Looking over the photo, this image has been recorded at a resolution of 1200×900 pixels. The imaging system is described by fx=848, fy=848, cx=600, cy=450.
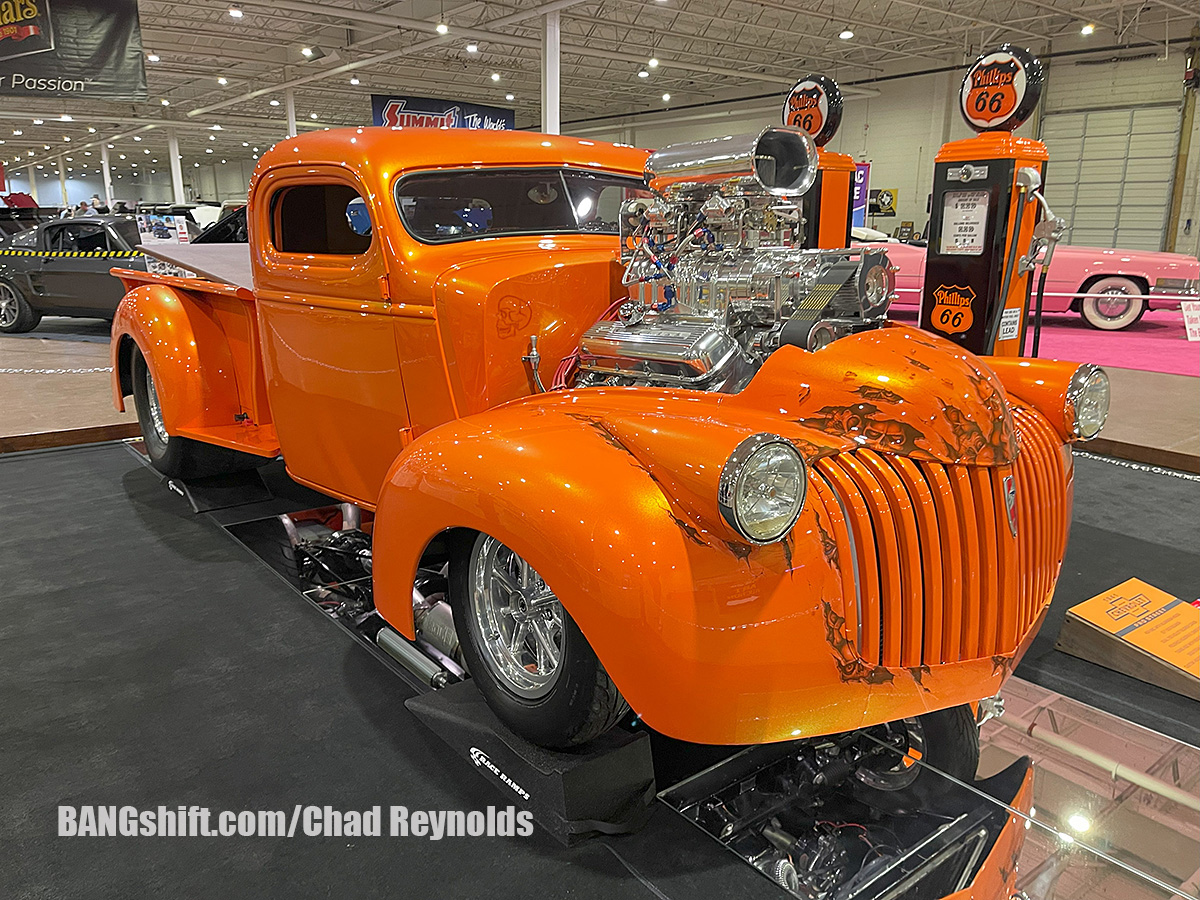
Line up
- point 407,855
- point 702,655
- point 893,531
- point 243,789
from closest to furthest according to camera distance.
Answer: point 702,655, point 893,531, point 407,855, point 243,789

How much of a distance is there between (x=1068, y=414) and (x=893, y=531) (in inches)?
38.5

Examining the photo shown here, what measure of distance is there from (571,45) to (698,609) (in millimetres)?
16644

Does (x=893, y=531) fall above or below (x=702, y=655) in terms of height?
above

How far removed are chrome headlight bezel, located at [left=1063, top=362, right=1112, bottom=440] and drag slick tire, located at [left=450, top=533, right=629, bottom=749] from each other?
1499 mm

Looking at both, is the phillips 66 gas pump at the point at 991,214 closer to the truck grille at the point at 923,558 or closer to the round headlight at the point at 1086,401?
A: the round headlight at the point at 1086,401

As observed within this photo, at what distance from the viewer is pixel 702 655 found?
1.60m

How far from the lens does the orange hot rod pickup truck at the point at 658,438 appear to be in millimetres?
1648

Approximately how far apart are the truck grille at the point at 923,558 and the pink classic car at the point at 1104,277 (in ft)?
28.4

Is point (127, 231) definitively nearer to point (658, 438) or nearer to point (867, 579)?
point (658, 438)

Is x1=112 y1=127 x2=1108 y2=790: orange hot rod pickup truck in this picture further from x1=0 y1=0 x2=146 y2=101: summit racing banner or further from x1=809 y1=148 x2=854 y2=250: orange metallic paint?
x1=0 y1=0 x2=146 y2=101: summit racing banner

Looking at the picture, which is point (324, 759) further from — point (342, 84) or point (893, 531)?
point (342, 84)

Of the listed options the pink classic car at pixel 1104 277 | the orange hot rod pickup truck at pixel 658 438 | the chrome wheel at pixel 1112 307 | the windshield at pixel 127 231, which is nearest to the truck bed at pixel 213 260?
the orange hot rod pickup truck at pixel 658 438

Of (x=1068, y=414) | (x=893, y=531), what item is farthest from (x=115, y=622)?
(x=1068, y=414)

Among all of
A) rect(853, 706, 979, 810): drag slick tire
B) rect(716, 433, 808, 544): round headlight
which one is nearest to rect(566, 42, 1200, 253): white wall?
rect(853, 706, 979, 810): drag slick tire
